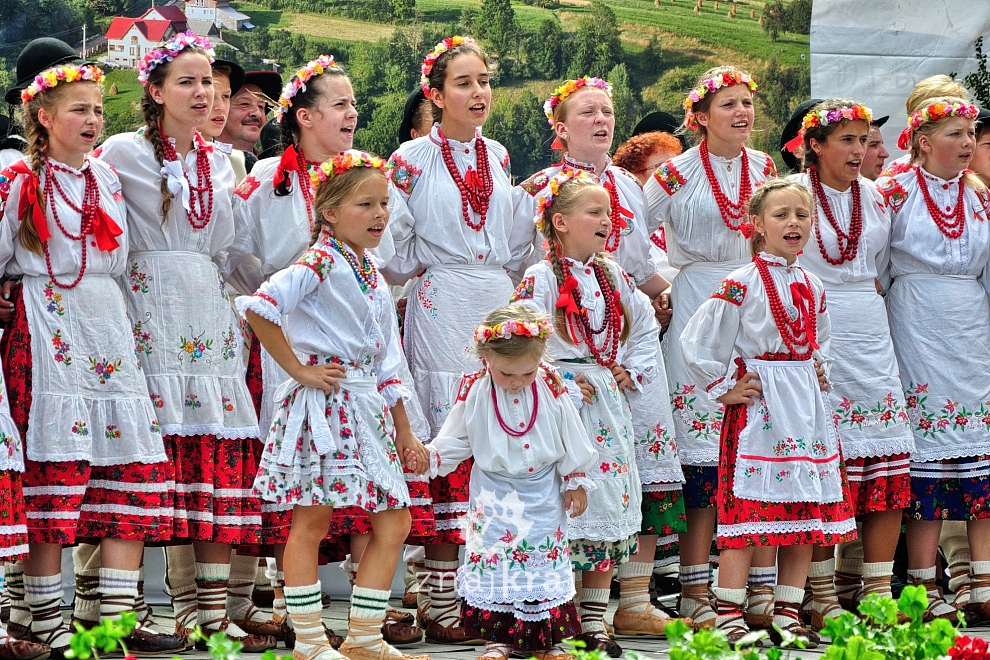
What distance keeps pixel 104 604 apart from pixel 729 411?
2314mm

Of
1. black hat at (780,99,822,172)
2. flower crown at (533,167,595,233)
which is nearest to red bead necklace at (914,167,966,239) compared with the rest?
black hat at (780,99,822,172)

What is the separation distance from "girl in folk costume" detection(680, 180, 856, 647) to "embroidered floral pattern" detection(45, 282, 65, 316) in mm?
2193

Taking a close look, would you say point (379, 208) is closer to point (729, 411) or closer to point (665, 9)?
point (729, 411)

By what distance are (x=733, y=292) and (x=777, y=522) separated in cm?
84

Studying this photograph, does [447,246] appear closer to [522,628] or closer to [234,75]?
[234,75]

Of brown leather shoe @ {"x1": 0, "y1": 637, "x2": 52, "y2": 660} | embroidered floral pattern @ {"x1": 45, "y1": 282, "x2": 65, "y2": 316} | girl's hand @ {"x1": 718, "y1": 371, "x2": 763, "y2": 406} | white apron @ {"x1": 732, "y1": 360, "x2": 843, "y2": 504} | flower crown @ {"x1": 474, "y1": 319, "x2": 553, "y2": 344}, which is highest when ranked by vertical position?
embroidered floral pattern @ {"x1": 45, "y1": 282, "x2": 65, "y2": 316}

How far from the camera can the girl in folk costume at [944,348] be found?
5.59m

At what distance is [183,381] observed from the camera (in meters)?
4.89

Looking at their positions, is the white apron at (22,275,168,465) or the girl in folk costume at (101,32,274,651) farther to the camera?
the girl in folk costume at (101,32,274,651)

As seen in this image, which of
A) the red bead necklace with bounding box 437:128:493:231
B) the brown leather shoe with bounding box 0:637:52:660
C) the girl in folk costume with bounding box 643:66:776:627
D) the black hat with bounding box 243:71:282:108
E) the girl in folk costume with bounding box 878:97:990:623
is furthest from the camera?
the black hat with bounding box 243:71:282:108

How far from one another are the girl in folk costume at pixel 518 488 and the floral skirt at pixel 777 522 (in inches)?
27.5

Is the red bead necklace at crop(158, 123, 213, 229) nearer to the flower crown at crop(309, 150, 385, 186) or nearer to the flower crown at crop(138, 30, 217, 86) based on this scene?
the flower crown at crop(138, 30, 217, 86)

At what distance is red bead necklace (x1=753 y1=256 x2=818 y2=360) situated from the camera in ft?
16.5

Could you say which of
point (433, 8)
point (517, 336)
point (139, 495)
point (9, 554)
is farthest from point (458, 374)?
point (433, 8)
